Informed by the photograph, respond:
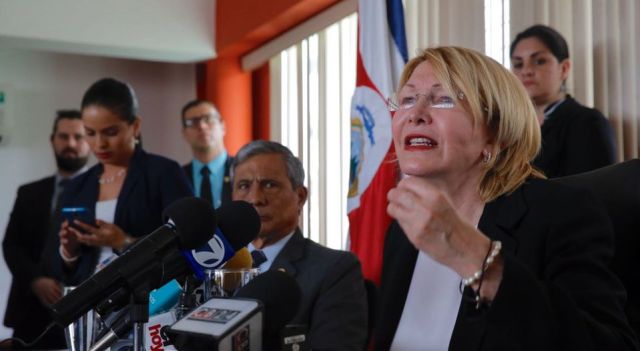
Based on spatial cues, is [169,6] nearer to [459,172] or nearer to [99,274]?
[459,172]

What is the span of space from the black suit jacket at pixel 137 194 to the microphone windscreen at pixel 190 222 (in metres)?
2.21

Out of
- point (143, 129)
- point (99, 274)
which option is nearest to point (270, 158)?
point (99, 274)

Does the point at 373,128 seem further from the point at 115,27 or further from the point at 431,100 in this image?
the point at 115,27

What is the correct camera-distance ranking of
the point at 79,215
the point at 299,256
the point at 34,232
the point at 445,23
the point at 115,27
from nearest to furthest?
the point at 299,256 < the point at 79,215 < the point at 445,23 < the point at 34,232 < the point at 115,27

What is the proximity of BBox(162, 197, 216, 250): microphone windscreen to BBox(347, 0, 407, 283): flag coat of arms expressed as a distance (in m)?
2.89

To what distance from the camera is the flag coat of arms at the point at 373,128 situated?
4.34 metres

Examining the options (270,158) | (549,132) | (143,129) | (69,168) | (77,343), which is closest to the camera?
(77,343)

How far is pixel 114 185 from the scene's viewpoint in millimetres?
3750

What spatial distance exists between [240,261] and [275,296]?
522mm

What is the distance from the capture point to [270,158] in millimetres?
2883

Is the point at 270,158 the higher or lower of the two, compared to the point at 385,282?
higher

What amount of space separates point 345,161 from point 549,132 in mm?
2454

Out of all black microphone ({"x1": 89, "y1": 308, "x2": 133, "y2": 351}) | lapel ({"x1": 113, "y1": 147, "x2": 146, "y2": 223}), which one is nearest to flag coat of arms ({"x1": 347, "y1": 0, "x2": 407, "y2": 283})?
lapel ({"x1": 113, "y1": 147, "x2": 146, "y2": 223})

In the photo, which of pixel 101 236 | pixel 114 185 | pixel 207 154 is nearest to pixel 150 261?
pixel 101 236
